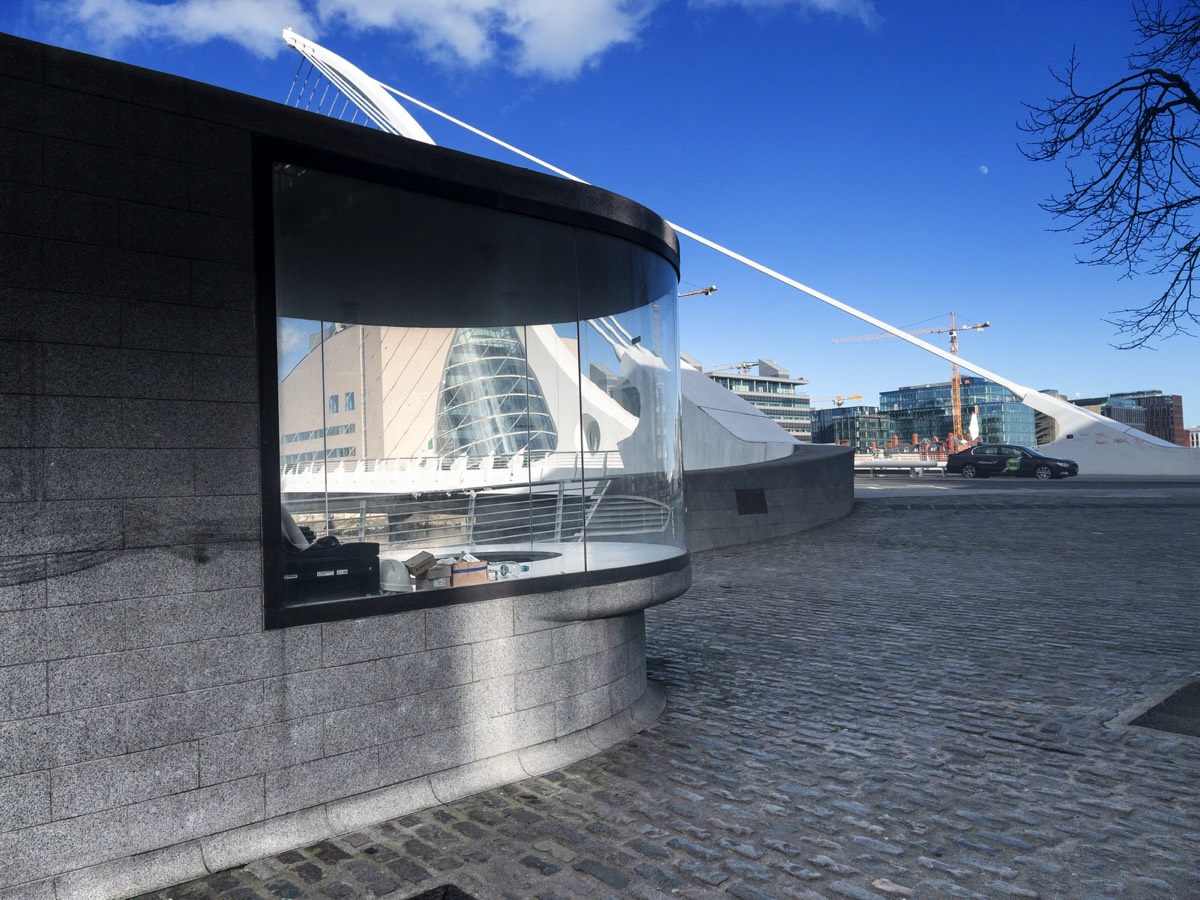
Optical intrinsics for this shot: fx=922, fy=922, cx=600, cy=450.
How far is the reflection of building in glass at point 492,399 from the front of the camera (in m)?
6.55

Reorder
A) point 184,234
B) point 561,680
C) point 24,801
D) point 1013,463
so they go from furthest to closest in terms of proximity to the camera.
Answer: point 1013,463 < point 561,680 < point 184,234 < point 24,801

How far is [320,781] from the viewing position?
4.51 metres

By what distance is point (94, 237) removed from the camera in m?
4.00

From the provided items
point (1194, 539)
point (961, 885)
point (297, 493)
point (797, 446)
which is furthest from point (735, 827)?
point (797, 446)

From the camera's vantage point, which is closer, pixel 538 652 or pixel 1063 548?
pixel 538 652

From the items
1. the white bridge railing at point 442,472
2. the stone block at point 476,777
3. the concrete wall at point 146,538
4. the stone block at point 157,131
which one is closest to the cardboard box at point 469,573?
the concrete wall at point 146,538

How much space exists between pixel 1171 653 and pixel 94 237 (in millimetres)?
8846

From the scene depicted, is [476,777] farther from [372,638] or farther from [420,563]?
[420,563]

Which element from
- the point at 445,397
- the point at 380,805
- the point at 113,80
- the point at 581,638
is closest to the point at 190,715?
the point at 380,805

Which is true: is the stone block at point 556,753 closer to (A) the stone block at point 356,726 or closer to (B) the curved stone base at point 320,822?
(B) the curved stone base at point 320,822

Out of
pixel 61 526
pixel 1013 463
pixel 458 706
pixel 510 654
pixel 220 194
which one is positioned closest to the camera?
pixel 61 526

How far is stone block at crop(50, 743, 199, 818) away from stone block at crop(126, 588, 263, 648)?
0.49 metres

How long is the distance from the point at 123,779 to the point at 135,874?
0.40 m

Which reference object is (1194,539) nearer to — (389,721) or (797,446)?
(797,446)
